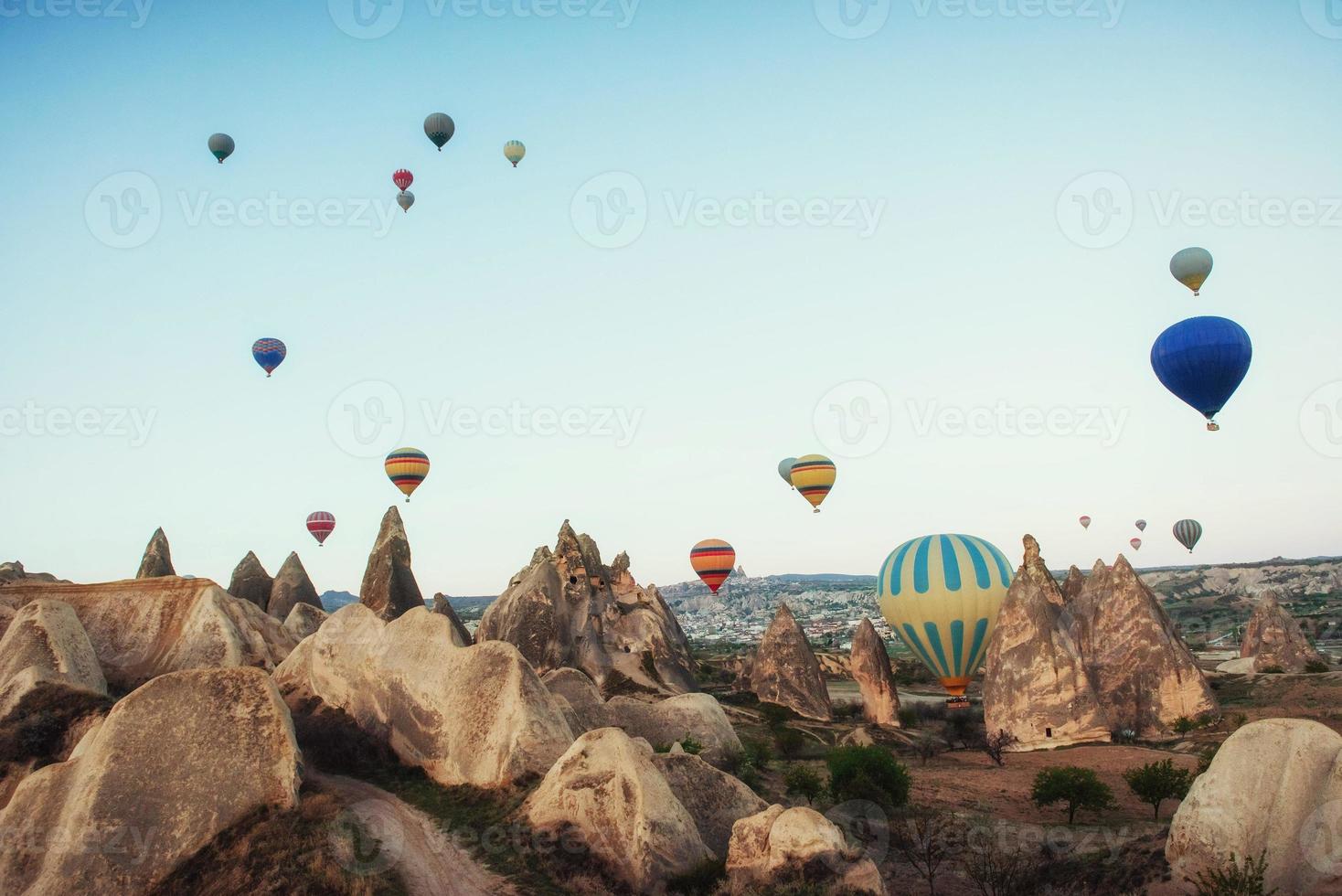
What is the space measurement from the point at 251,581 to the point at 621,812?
136 ft

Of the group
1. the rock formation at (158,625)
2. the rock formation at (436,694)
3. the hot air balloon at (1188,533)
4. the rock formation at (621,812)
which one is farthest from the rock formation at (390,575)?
the hot air balloon at (1188,533)

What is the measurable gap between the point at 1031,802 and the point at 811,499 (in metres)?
28.6

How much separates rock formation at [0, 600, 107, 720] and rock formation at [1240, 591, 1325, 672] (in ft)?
193

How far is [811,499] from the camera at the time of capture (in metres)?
55.6

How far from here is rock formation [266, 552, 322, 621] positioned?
163 ft

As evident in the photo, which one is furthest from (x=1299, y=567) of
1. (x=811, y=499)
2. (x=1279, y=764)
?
(x=1279, y=764)

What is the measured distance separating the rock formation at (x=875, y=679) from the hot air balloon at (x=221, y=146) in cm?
3797

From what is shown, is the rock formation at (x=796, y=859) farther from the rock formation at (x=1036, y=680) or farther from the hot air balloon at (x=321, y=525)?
the hot air balloon at (x=321, y=525)

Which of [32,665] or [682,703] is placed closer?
[32,665]

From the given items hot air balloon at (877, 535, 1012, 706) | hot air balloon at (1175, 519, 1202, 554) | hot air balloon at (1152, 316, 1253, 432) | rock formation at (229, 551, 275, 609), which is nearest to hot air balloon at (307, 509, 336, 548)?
rock formation at (229, 551, 275, 609)

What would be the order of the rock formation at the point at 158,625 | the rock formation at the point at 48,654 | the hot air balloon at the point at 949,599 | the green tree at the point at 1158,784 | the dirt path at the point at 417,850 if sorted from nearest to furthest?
the dirt path at the point at 417,850, the rock formation at the point at 48,654, the green tree at the point at 1158,784, the rock formation at the point at 158,625, the hot air balloon at the point at 949,599

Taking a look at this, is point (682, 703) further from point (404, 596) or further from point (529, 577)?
point (404, 596)

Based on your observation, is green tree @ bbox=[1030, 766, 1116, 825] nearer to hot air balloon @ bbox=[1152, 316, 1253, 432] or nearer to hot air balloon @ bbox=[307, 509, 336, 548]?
hot air balloon @ bbox=[1152, 316, 1253, 432]

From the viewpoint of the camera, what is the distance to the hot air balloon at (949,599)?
138ft
